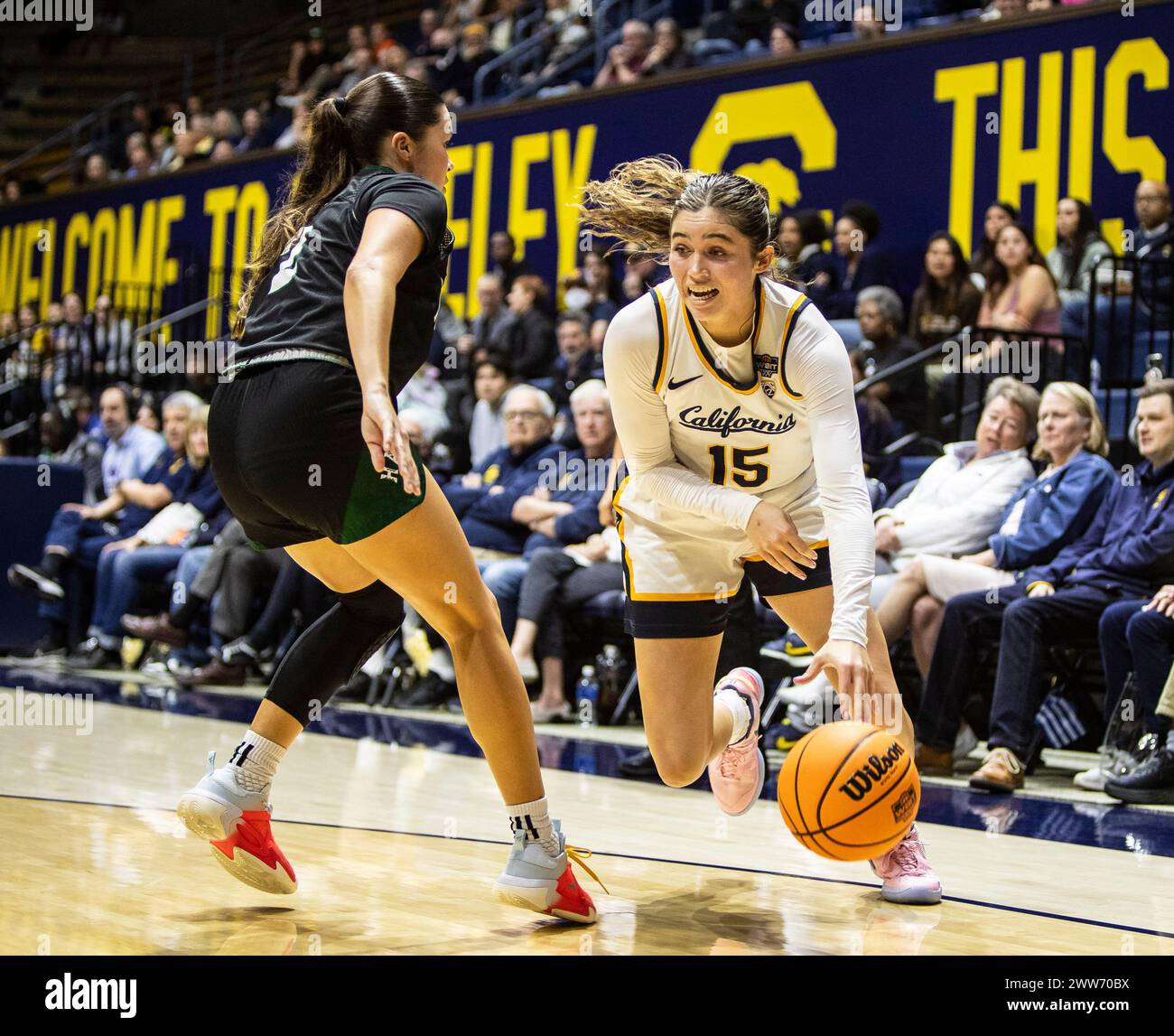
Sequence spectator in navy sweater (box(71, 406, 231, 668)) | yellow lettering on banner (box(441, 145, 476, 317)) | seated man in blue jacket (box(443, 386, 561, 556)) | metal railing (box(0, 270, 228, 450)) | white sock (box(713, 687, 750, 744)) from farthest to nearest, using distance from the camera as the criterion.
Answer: metal railing (box(0, 270, 228, 450)), yellow lettering on banner (box(441, 145, 476, 317)), spectator in navy sweater (box(71, 406, 231, 668)), seated man in blue jacket (box(443, 386, 561, 556)), white sock (box(713, 687, 750, 744))

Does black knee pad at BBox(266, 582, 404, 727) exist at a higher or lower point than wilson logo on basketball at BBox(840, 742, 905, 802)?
higher

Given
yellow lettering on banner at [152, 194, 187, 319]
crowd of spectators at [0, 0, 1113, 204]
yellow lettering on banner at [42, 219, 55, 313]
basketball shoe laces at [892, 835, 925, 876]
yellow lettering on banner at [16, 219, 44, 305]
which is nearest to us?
basketball shoe laces at [892, 835, 925, 876]

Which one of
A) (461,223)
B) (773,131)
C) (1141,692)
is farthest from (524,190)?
(1141,692)

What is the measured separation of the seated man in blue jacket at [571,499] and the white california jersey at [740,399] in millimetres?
3519

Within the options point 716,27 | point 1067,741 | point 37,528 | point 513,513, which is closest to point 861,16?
point 716,27

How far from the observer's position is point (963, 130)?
355 inches

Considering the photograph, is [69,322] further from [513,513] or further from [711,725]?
[711,725]

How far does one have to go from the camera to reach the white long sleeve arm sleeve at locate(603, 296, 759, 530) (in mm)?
3309

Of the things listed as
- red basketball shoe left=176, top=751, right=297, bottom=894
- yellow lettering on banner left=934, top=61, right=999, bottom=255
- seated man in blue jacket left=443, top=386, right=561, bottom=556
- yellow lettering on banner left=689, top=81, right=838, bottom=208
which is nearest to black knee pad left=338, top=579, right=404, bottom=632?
red basketball shoe left=176, top=751, right=297, bottom=894

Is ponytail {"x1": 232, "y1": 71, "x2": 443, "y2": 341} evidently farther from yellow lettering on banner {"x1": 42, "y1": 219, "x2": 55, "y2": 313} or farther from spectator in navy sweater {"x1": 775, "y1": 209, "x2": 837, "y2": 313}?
yellow lettering on banner {"x1": 42, "y1": 219, "x2": 55, "y2": 313}

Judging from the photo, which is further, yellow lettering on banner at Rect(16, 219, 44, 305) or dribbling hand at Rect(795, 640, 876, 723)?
yellow lettering on banner at Rect(16, 219, 44, 305)

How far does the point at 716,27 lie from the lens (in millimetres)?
10891

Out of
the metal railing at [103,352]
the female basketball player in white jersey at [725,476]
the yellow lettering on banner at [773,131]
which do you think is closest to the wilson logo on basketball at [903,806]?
the female basketball player in white jersey at [725,476]
